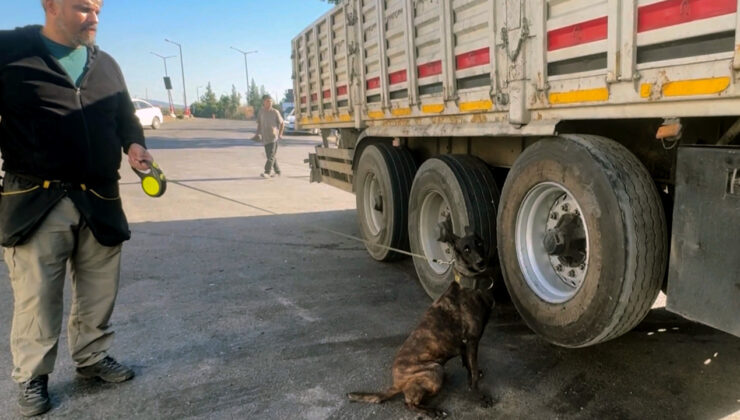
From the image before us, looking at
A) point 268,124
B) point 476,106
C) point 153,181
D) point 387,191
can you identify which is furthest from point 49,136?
point 268,124

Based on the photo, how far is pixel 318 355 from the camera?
3334mm

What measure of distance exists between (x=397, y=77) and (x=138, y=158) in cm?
237

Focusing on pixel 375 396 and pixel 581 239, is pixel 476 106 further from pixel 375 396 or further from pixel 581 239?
pixel 375 396

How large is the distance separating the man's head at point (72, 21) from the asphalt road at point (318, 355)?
1918mm

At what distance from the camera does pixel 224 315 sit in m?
4.06

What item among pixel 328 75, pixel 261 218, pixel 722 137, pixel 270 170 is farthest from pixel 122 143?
pixel 270 170

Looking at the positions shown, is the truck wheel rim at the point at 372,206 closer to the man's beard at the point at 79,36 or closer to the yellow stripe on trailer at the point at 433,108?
the yellow stripe on trailer at the point at 433,108

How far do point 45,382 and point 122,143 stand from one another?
4.53ft

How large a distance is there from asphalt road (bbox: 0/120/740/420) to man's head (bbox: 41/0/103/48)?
1.92 metres

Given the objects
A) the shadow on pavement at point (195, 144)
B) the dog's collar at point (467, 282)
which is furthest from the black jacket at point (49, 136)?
the shadow on pavement at point (195, 144)

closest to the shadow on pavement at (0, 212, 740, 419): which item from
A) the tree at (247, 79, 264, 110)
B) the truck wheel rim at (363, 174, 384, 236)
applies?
the truck wheel rim at (363, 174, 384, 236)

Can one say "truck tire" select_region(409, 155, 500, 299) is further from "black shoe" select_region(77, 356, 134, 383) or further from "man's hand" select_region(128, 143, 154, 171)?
"black shoe" select_region(77, 356, 134, 383)

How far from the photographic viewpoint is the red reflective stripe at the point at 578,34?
2547 millimetres

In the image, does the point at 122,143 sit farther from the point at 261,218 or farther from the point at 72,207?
the point at 261,218
